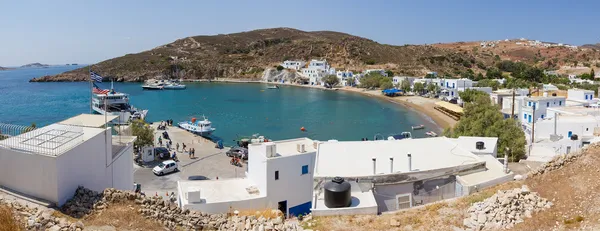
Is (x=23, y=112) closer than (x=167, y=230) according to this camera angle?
No

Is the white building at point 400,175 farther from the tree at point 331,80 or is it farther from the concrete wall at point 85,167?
the tree at point 331,80

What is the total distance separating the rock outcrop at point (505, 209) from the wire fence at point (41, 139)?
10370 millimetres

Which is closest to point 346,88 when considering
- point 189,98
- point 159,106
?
point 189,98

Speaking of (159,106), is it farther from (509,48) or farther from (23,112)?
(509,48)

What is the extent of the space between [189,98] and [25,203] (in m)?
77.0

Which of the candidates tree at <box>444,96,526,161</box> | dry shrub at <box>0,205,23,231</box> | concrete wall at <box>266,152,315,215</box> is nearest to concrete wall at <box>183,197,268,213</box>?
concrete wall at <box>266,152,315,215</box>

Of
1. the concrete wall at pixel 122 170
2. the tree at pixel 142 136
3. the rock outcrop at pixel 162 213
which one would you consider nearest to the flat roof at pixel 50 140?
the rock outcrop at pixel 162 213

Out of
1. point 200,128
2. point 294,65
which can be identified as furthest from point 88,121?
point 294,65

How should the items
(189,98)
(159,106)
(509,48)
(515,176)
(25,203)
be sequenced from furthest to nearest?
(509,48), (189,98), (159,106), (515,176), (25,203)

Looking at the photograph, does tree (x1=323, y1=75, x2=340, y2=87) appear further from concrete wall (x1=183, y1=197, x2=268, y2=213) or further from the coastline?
concrete wall (x1=183, y1=197, x2=268, y2=213)

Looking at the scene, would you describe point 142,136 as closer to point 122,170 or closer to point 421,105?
point 122,170

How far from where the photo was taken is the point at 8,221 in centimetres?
738

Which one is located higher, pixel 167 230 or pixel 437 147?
pixel 437 147

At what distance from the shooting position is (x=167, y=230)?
382 inches
